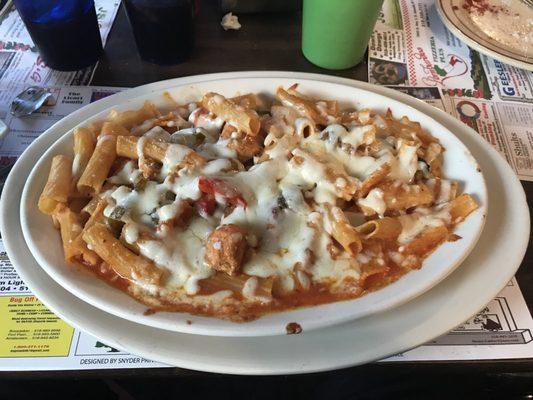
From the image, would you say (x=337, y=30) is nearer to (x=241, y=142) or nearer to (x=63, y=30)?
(x=241, y=142)

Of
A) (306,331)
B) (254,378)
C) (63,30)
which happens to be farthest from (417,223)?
(63,30)

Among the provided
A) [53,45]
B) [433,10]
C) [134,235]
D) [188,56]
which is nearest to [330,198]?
[134,235]

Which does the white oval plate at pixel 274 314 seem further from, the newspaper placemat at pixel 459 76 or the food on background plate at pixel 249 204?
the newspaper placemat at pixel 459 76

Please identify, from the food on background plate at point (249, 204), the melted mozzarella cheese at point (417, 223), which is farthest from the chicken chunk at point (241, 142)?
the melted mozzarella cheese at point (417, 223)

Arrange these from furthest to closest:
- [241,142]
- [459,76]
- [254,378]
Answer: [459,76] → [254,378] → [241,142]

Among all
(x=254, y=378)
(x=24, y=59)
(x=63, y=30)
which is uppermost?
(x=63, y=30)

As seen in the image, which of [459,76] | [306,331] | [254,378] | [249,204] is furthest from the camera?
[459,76]

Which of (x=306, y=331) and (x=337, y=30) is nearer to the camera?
(x=306, y=331)

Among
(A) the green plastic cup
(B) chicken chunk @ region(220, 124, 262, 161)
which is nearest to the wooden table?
(A) the green plastic cup
